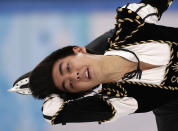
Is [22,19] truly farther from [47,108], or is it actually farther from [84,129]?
[47,108]

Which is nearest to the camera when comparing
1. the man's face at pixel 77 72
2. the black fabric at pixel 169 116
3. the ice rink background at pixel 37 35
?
the man's face at pixel 77 72

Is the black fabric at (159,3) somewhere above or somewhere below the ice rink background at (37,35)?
above

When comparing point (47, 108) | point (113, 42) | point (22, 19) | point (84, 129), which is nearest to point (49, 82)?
point (47, 108)

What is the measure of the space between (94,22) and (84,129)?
66 cm

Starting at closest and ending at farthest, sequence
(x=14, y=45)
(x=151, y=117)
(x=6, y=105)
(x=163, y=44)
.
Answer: (x=163, y=44) < (x=151, y=117) < (x=6, y=105) < (x=14, y=45)

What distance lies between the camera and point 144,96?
0.98m

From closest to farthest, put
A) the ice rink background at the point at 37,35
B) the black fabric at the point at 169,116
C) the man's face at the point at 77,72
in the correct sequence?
the man's face at the point at 77,72 → the black fabric at the point at 169,116 → the ice rink background at the point at 37,35

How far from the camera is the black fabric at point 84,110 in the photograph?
0.97 meters

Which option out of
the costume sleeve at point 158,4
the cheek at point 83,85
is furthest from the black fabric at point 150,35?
the cheek at point 83,85

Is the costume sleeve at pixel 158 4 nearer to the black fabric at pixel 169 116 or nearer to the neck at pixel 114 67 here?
the neck at pixel 114 67

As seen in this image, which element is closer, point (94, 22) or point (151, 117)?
point (151, 117)

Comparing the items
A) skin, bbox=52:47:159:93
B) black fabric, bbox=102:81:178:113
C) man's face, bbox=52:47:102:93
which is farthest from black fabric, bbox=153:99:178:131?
man's face, bbox=52:47:102:93

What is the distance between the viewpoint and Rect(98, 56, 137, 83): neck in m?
0.93

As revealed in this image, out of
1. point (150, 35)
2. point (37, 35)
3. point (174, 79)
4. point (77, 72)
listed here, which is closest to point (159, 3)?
point (150, 35)
